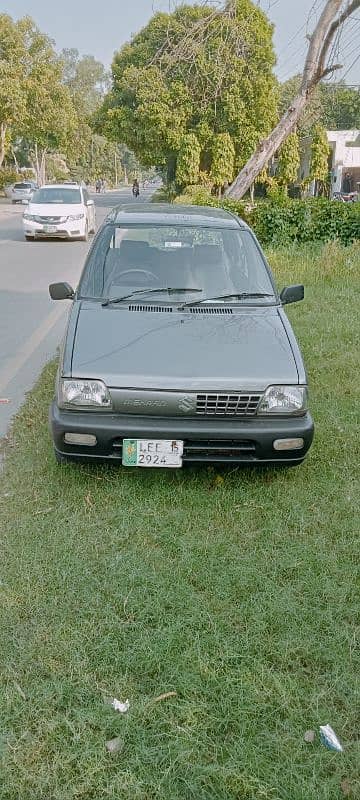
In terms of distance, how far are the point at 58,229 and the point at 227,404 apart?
1386 centimetres

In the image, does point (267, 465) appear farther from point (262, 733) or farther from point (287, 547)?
point (262, 733)

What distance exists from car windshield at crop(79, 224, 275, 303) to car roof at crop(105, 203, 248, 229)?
0.27 ft

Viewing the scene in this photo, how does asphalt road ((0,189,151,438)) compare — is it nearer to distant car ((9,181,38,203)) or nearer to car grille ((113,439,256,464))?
car grille ((113,439,256,464))

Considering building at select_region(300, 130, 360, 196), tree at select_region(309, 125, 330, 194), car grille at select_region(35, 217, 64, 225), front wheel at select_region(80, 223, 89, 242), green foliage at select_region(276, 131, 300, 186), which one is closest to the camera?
car grille at select_region(35, 217, 64, 225)

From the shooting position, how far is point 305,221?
40.3 ft

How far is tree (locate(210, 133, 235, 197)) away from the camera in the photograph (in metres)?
28.1

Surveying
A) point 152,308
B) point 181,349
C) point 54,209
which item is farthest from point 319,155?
point 181,349

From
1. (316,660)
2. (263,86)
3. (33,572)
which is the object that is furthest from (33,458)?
(263,86)

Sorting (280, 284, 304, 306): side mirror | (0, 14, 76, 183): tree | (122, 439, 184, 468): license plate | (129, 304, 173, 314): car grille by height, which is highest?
(0, 14, 76, 183): tree

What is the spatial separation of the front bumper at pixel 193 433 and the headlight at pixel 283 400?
0.18 feet

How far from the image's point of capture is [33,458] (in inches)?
162

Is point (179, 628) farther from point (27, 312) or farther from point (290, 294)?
point (27, 312)

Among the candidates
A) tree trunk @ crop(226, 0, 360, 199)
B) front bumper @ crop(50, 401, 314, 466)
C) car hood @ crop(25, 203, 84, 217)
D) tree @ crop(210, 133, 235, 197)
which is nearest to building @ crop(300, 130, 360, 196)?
tree @ crop(210, 133, 235, 197)

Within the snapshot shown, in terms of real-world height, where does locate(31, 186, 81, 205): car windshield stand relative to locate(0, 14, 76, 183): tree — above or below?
below
